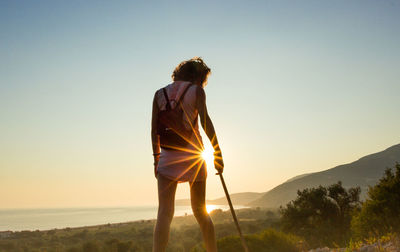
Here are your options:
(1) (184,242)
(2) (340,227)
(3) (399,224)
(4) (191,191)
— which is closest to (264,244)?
(3) (399,224)

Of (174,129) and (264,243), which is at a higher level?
(174,129)

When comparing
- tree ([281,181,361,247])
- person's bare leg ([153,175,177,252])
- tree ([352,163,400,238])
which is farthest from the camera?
tree ([281,181,361,247])

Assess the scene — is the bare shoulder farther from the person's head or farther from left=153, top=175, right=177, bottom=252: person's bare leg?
left=153, top=175, right=177, bottom=252: person's bare leg

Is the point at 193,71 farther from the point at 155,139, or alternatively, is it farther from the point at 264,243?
the point at 264,243

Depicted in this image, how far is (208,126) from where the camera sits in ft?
10.6

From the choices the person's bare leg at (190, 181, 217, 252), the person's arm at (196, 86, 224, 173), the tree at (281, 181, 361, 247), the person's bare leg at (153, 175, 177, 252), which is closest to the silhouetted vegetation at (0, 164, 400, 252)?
the tree at (281, 181, 361, 247)

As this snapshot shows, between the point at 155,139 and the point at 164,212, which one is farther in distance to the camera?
the point at 155,139

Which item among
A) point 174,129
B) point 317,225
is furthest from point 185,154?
point 317,225

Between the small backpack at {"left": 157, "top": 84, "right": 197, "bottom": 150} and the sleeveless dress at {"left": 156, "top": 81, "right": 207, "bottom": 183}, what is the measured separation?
30 millimetres

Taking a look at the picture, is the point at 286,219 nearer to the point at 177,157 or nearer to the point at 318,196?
the point at 318,196

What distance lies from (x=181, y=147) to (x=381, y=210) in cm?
1317

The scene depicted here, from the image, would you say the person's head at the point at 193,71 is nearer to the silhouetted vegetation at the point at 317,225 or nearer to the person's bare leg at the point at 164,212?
the person's bare leg at the point at 164,212

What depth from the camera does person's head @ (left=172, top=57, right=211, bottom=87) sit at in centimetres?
342

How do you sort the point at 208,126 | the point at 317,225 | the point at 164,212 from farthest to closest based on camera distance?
the point at 317,225 < the point at 208,126 < the point at 164,212
